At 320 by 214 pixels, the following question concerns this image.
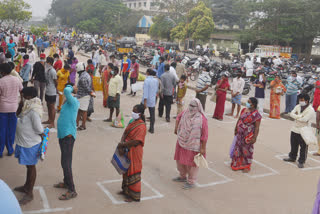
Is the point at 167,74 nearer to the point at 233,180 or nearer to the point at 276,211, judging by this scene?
the point at 233,180

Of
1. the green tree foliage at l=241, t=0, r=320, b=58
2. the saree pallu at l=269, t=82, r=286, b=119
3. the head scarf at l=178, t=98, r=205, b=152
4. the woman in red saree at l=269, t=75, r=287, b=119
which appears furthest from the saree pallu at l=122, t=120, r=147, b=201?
the green tree foliage at l=241, t=0, r=320, b=58

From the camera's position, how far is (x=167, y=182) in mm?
5414

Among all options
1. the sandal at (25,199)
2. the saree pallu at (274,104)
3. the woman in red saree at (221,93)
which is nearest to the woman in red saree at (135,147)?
the sandal at (25,199)

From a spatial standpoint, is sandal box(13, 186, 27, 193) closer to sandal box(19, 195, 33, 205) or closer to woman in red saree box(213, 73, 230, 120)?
sandal box(19, 195, 33, 205)

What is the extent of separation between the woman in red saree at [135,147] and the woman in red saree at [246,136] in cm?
230

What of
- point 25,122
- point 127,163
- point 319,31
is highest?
point 319,31

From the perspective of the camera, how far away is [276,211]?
188 inches

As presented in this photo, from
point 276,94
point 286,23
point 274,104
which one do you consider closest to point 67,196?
point 276,94

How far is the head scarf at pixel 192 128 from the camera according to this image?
16.6 ft

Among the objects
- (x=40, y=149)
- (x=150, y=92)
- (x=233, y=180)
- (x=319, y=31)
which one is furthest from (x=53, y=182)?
(x=319, y=31)

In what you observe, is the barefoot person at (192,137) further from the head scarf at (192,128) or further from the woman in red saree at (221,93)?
the woman in red saree at (221,93)

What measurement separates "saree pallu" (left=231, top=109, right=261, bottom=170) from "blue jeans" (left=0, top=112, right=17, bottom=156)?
13.1 feet

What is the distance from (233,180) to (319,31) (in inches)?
1353

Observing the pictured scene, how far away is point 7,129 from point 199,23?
35820mm
